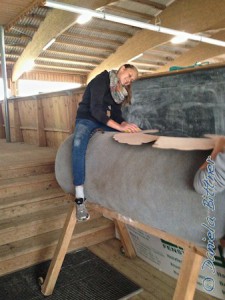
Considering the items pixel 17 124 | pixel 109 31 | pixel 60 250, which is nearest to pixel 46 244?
pixel 60 250

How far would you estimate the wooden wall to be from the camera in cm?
419

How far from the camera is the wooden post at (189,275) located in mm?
1150

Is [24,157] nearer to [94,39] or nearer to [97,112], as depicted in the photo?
[97,112]

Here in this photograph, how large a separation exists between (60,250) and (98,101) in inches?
40.2

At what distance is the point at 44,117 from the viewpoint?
5031 millimetres

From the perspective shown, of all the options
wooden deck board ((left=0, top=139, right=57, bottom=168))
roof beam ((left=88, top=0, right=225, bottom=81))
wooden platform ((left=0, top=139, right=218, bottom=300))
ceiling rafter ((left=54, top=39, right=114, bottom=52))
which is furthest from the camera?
ceiling rafter ((left=54, top=39, right=114, bottom=52))

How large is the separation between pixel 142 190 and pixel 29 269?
1.58 metres

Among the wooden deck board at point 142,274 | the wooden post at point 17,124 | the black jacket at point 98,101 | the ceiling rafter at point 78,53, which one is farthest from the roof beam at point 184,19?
the wooden deck board at point 142,274

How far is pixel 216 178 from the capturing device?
933 millimetres

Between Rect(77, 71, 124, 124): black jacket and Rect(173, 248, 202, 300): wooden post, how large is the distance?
3.10 feet

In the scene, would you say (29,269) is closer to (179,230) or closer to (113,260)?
(113,260)

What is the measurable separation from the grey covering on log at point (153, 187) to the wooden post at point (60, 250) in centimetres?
36

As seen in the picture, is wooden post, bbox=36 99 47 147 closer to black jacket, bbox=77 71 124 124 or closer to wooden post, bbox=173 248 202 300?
black jacket, bbox=77 71 124 124

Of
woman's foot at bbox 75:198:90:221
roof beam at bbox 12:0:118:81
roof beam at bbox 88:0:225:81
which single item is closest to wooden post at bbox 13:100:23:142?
roof beam at bbox 12:0:118:81
